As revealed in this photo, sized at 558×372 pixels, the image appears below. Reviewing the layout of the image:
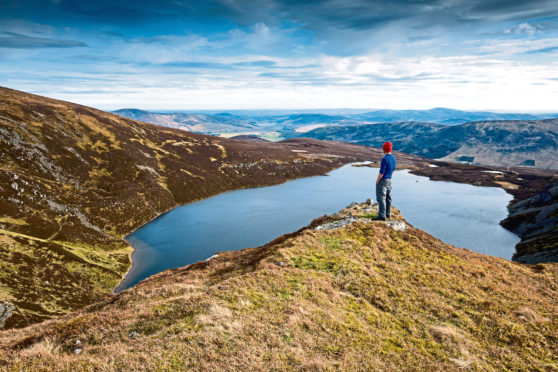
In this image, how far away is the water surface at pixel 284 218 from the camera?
7381 centimetres

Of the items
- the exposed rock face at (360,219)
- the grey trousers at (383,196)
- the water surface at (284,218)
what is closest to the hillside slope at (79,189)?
the water surface at (284,218)

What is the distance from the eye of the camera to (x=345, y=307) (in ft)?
49.8

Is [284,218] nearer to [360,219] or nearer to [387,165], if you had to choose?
[360,219]

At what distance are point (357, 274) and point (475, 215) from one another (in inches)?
4676

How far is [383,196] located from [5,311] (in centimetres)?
5569

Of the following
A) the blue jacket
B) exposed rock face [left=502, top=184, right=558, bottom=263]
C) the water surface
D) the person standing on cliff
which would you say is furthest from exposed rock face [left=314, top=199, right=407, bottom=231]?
exposed rock face [left=502, top=184, right=558, bottom=263]

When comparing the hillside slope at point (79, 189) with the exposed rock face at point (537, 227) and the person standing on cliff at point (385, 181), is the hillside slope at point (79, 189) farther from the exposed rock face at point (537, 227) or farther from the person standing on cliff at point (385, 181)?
the exposed rock face at point (537, 227)

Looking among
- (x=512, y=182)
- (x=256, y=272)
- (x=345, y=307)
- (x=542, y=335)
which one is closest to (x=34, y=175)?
(x=256, y=272)

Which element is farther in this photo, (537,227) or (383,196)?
(537,227)

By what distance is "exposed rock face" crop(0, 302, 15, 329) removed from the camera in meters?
38.4

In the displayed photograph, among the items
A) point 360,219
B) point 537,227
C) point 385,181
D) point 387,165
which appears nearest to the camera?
point 387,165

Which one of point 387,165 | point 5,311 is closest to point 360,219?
point 387,165

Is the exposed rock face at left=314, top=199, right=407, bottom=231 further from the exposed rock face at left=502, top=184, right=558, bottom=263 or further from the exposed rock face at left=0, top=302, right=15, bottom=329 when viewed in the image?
the exposed rock face at left=502, top=184, right=558, bottom=263

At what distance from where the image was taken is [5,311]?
1602 inches
